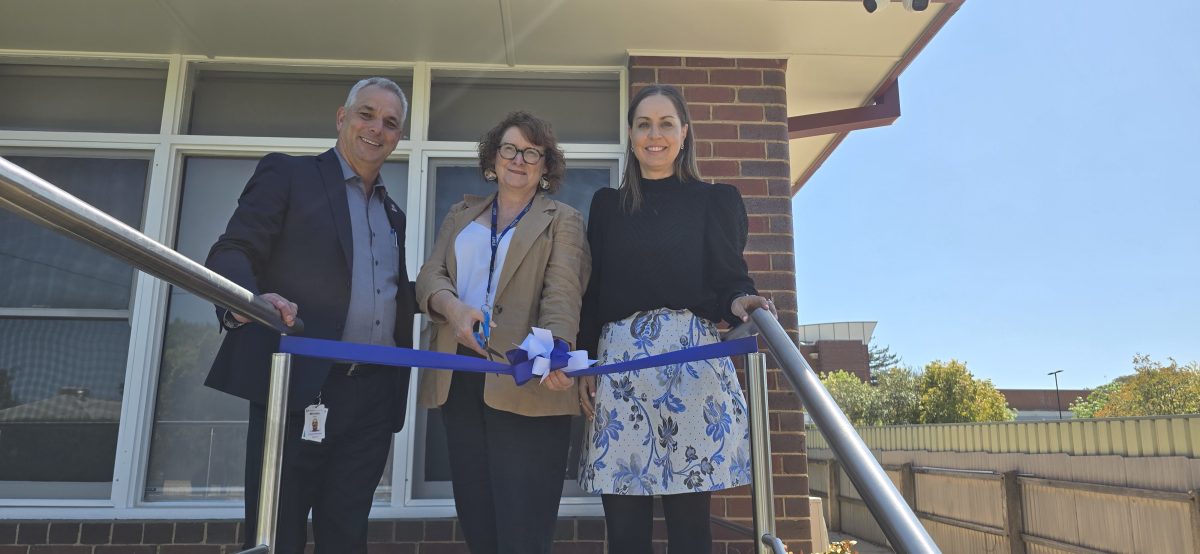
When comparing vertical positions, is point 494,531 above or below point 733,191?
below

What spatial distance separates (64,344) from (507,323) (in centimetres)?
258

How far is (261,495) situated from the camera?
1555mm

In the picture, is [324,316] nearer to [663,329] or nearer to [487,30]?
[663,329]

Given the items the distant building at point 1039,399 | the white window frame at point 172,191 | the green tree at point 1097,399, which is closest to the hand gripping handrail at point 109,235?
the white window frame at point 172,191

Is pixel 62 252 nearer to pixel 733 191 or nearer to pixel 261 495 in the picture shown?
pixel 261 495

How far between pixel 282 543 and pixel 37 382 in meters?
2.38

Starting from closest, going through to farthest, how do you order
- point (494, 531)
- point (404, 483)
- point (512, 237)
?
point (494, 531), point (512, 237), point (404, 483)

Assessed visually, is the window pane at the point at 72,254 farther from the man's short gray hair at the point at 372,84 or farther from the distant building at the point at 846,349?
the distant building at the point at 846,349

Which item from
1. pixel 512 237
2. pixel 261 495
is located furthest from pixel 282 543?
pixel 512 237

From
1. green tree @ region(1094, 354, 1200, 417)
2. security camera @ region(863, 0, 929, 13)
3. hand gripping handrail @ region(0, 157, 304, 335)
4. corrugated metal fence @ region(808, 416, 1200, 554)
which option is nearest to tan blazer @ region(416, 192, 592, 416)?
hand gripping handrail @ region(0, 157, 304, 335)

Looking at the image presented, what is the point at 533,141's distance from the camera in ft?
6.86

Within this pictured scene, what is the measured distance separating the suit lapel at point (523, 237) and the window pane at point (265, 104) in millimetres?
1852

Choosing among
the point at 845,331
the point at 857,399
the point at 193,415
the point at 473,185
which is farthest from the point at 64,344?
the point at 845,331

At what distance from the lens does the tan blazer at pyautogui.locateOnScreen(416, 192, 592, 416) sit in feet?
6.01
